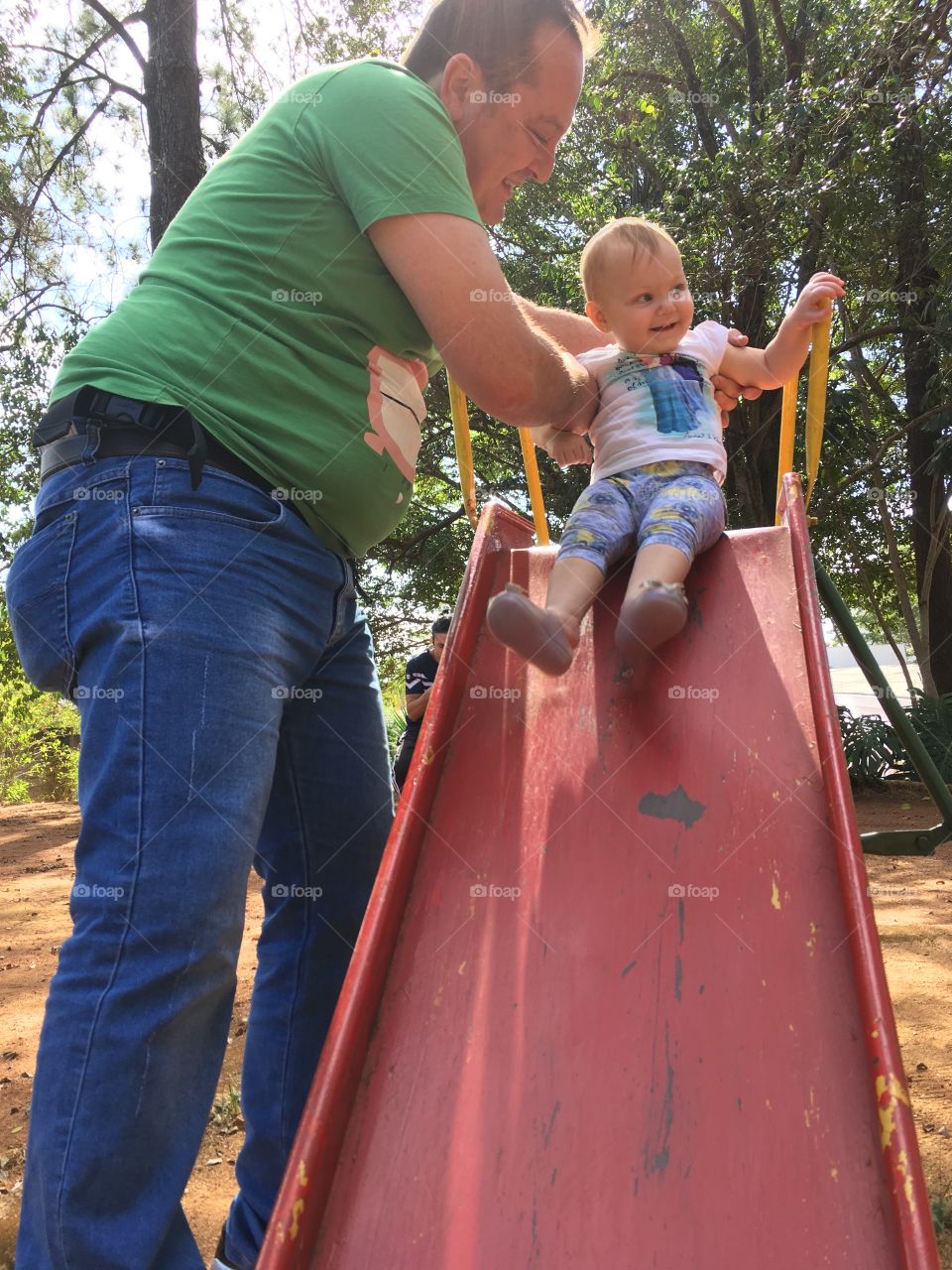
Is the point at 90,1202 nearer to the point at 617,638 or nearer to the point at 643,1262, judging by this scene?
the point at 643,1262

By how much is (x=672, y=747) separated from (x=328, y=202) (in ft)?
3.20

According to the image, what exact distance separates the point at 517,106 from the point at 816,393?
45.2 inches

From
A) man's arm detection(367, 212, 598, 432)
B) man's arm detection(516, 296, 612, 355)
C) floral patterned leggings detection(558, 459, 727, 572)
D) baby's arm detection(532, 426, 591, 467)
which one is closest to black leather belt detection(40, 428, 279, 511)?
A: man's arm detection(367, 212, 598, 432)

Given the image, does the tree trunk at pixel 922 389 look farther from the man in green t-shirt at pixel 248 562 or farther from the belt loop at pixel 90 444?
the belt loop at pixel 90 444

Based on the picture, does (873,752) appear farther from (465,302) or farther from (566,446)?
(465,302)

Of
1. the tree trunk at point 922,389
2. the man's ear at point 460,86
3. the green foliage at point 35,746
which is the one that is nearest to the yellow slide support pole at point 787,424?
the man's ear at point 460,86

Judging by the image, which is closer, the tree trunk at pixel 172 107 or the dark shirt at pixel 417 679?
the dark shirt at pixel 417 679

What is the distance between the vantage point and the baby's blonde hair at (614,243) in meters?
2.43

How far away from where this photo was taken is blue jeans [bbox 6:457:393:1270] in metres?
1.02

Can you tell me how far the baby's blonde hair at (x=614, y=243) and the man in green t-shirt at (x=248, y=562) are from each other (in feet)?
2.72

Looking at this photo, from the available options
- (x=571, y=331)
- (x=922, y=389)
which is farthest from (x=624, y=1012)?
(x=922, y=389)

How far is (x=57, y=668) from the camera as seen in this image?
1.23 metres

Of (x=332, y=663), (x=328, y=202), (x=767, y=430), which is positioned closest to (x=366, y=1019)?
(x=332, y=663)

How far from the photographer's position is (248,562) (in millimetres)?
1261
